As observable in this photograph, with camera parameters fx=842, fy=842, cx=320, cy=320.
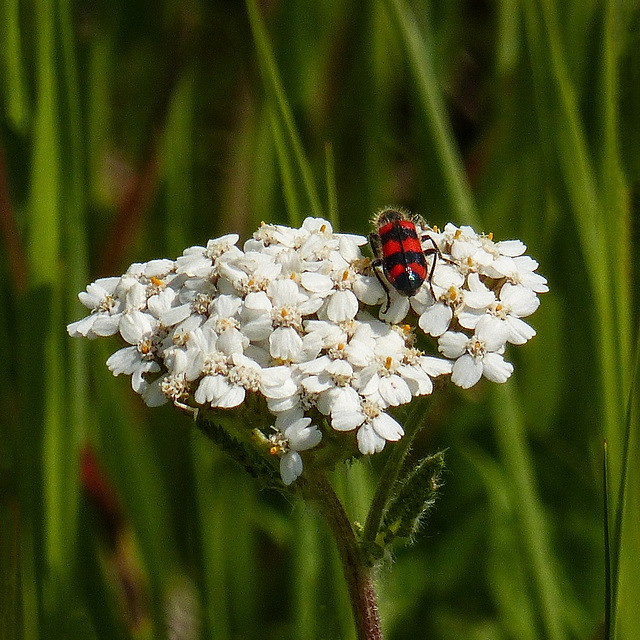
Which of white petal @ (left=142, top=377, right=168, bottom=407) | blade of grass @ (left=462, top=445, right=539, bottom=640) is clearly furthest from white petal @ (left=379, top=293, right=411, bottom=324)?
blade of grass @ (left=462, top=445, right=539, bottom=640)

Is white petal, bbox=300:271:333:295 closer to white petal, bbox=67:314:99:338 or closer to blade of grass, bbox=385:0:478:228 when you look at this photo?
white petal, bbox=67:314:99:338

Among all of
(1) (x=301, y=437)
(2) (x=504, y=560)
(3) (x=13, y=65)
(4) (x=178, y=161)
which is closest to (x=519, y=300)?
(1) (x=301, y=437)

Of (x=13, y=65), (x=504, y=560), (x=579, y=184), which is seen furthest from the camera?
(x=504, y=560)

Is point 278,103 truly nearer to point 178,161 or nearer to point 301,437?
point 301,437

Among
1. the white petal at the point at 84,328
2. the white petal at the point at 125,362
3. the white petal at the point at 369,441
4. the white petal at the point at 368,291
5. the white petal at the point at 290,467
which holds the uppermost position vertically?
the white petal at the point at 84,328

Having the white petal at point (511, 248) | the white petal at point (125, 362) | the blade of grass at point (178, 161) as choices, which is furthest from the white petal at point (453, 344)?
the blade of grass at point (178, 161)

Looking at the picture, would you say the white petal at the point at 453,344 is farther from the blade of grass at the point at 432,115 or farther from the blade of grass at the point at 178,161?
the blade of grass at the point at 178,161

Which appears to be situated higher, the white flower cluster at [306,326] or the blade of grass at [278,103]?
the blade of grass at [278,103]
